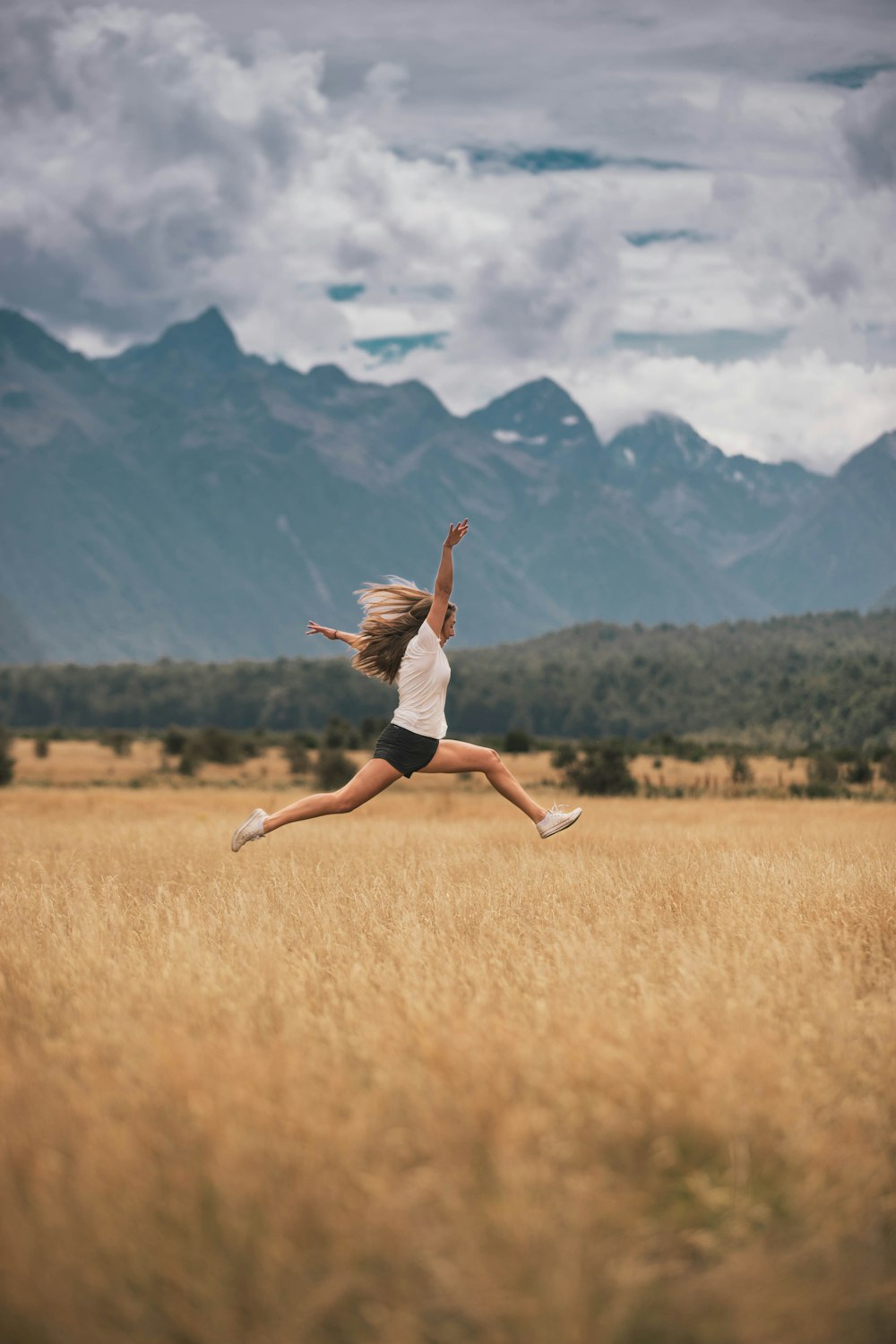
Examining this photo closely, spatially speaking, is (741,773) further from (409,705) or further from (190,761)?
(409,705)

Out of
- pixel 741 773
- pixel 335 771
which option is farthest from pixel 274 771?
pixel 741 773

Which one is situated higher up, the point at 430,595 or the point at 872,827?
the point at 430,595

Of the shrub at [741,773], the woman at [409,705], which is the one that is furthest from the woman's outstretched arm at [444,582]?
the shrub at [741,773]

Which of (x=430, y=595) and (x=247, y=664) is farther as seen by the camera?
(x=247, y=664)

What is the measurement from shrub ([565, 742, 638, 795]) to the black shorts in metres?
30.2

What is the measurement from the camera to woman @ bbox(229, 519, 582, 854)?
912cm

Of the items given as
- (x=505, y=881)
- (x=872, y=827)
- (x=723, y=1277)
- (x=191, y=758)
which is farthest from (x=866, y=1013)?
(x=191, y=758)

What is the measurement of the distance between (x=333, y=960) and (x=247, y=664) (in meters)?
192

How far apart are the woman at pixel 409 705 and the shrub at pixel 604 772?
94.9 feet

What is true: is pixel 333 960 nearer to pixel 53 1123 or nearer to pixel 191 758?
pixel 53 1123

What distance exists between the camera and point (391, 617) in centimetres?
982

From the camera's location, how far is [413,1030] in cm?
511

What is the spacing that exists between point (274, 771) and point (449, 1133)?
60.7m

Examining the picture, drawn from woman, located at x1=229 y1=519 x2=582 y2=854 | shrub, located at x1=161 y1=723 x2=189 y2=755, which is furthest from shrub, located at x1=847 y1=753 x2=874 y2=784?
shrub, located at x1=161 y1=723 x2=189 y2=755
